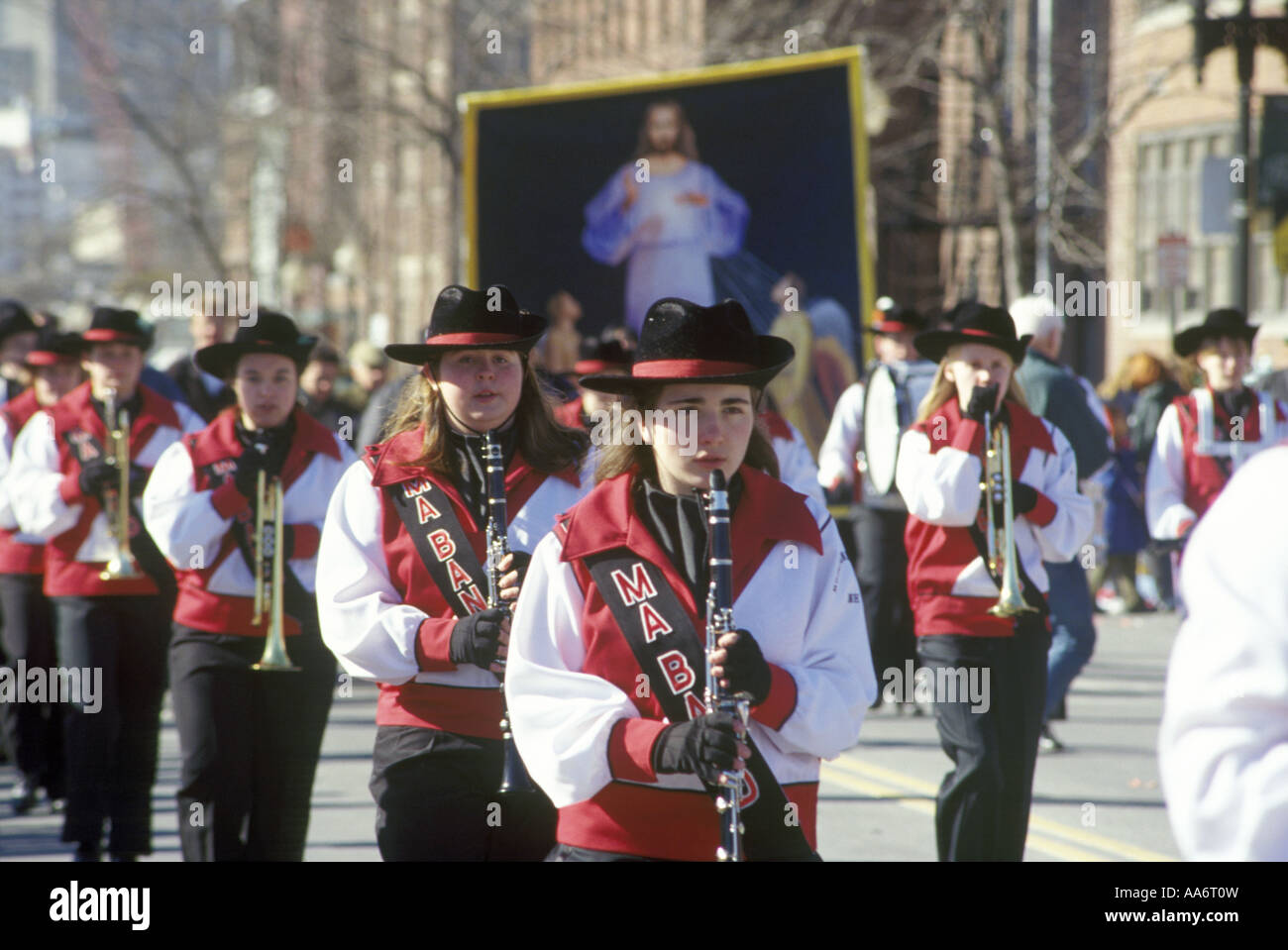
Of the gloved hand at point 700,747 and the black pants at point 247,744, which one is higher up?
the gloved hand at point 700,747

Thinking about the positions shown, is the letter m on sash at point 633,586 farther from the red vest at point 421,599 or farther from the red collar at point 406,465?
the red collar at point 406,465

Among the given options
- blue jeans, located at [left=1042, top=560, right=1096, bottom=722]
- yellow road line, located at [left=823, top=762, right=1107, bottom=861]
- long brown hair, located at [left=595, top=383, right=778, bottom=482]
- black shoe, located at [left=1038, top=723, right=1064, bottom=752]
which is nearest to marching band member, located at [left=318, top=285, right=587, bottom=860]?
long brown hair, located at [left=595, top=383, right=778, bottom=482]

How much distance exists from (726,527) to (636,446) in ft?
1.46

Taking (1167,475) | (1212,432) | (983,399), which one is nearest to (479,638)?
(983,399)

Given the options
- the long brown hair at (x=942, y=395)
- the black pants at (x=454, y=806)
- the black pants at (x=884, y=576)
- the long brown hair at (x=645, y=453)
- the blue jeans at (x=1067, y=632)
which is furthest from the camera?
the black pants at (x=884, y=576)

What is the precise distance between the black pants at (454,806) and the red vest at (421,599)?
4 cm

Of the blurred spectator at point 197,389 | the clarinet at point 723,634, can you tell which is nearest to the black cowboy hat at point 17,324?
the blurred spectator at point 197,389

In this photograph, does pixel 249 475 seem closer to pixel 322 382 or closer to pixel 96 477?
pixel 96 477

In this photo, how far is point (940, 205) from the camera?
26.3m

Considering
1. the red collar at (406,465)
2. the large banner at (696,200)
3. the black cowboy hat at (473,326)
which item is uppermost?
the large banner at (696,200)

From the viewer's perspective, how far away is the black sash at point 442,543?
5.04 meters
